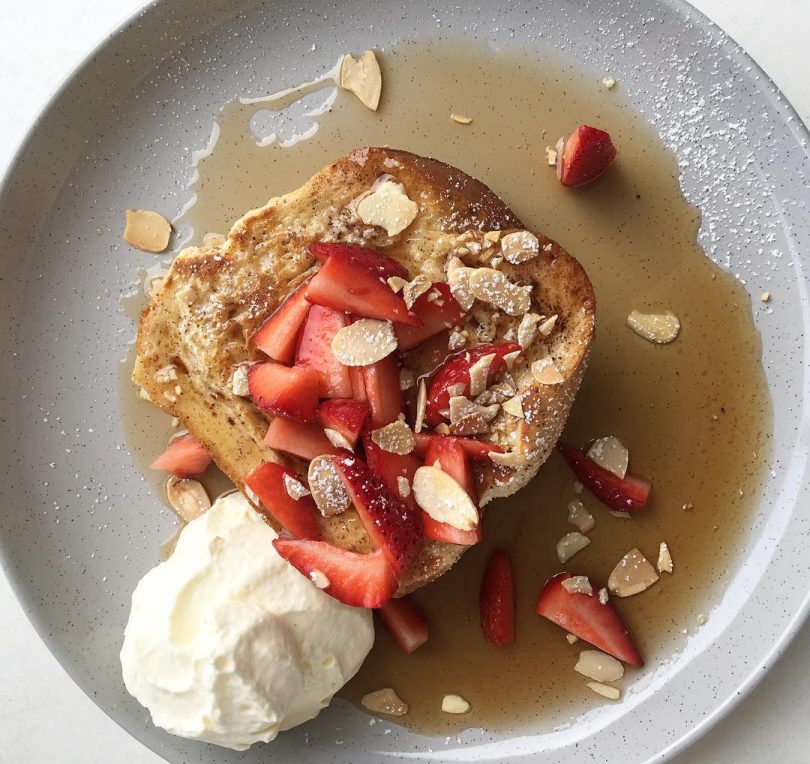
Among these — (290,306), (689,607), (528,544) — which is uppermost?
(290,306)

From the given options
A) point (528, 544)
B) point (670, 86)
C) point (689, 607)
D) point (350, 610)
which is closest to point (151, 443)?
point (350, 610)

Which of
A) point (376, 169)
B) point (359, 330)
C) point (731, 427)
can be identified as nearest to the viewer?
point (359, 330)

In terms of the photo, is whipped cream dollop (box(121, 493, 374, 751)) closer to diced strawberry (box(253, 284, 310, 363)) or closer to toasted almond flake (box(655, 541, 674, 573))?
diced strawberry (box(253, 284, 310, 363))

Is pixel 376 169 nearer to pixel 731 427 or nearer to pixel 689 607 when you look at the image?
pixel 731 427

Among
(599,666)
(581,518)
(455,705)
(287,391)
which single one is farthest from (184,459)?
(599,666)

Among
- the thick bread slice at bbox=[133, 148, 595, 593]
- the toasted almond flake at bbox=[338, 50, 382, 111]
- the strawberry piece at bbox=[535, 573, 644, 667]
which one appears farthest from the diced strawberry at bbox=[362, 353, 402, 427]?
the toasted almond flake at bbox=[338, 50, 382, 111]

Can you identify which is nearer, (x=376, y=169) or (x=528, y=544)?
(x=376, y=169)

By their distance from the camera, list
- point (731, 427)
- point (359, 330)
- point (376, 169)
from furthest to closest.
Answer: point (731, 427) < point (376, 169) < point (359, 330)
